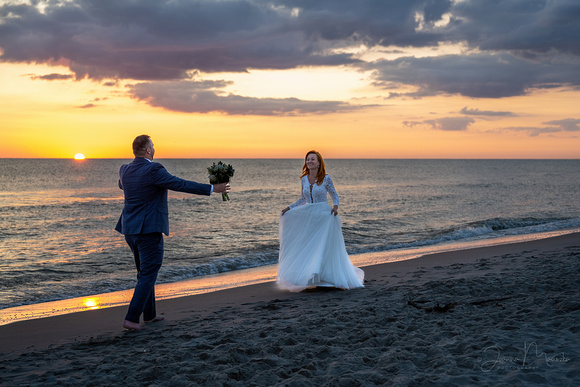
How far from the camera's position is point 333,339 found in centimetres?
486

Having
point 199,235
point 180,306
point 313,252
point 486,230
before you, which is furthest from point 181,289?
point 486,230

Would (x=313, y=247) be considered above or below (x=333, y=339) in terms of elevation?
above

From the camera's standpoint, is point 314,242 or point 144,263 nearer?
point 144,263

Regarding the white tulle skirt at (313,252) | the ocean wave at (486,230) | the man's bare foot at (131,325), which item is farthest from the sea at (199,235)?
the man's bare foot at (131,325)

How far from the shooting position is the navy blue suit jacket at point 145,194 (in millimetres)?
5480

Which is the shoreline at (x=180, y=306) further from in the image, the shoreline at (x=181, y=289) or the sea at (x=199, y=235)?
the sea at (x=199, y=235)

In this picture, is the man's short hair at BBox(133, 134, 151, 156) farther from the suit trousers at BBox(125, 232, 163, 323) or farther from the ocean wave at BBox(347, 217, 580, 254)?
the ocean wave at BBox(347, 217, 580, 254)

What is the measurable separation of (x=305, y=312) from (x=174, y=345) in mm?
1941

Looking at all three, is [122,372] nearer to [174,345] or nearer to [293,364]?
[174,345]

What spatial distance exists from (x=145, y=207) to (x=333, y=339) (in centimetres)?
259
